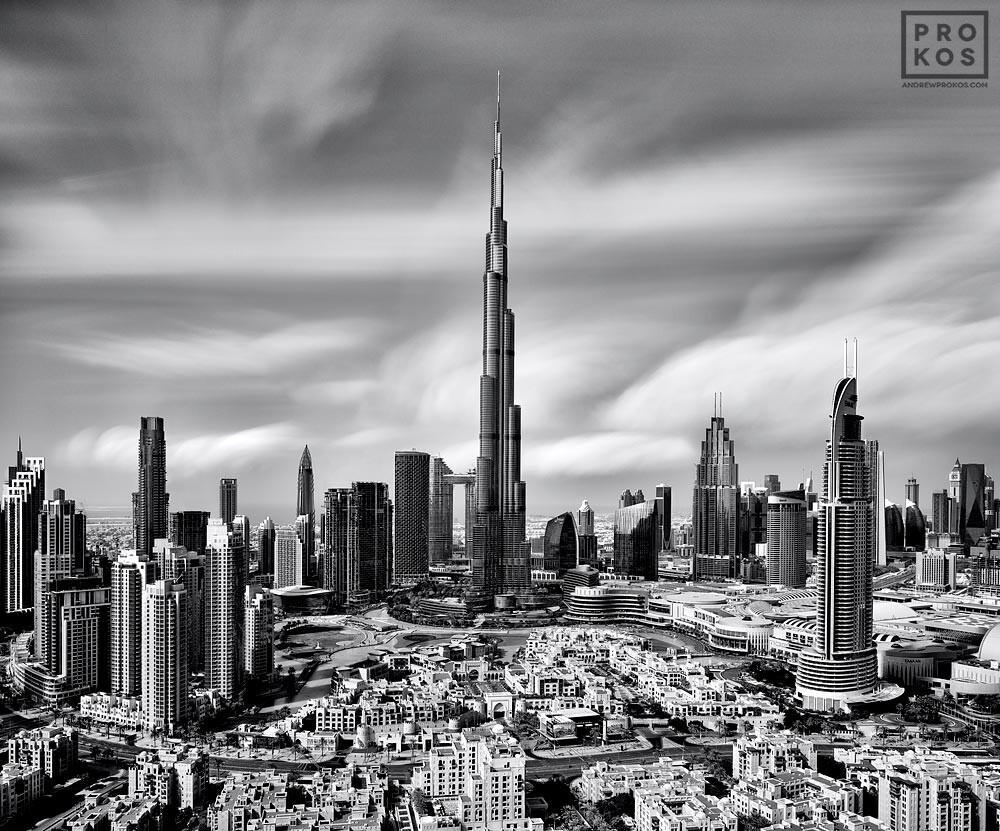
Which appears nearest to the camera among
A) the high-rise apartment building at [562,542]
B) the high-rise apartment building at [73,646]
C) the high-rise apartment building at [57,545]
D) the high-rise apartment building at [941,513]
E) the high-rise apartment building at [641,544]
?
the high-rise apartment building at [73,646]

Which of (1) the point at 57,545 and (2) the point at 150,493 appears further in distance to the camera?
(2) the point at 150,493

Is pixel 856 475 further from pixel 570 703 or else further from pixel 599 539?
pixel 599 539

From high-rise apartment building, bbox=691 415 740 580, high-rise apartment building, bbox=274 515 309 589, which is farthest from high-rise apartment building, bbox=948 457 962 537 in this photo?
high-rise apartment building, bbox=274 515 309 589

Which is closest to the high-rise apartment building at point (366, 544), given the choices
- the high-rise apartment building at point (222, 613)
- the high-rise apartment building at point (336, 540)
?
the high-rise apartment building at point (336, 540)

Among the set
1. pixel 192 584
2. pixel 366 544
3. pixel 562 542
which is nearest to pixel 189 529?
pixel 192 584

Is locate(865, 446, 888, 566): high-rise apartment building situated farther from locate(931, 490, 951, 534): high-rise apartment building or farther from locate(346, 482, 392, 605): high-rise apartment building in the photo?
locate(346, 482, 392, 605): high-rise apartment building

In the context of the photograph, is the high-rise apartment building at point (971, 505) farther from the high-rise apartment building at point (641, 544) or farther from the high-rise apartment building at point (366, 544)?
the high-rise apartment building at point (366, 544)

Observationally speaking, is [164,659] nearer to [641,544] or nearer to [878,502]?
[878,502]
